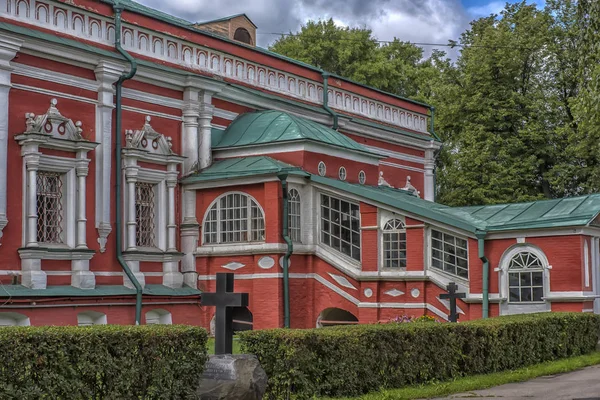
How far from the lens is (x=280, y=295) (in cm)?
2039

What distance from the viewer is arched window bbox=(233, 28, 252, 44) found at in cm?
2705

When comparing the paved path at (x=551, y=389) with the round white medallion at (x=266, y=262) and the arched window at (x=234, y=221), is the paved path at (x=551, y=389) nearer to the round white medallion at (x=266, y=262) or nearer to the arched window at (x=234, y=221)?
the round white medallion at (x=266, y=262)

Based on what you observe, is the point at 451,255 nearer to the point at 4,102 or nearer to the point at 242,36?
the point at 4,102

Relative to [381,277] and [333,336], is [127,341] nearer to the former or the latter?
[333,336]

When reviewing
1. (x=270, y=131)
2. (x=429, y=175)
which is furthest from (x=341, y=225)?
(x=429, y=175)

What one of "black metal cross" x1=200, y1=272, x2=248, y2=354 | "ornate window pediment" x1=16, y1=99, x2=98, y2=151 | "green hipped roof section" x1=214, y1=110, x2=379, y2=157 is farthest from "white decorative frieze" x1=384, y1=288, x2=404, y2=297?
"black metal cross" x1=200, y1=272, x2=248, y2=354

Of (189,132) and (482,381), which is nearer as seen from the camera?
(482,381)

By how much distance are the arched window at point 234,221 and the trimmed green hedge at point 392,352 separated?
7048mm

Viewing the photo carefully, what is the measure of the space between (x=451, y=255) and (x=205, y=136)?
6.61 m

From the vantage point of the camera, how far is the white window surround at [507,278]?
19.3 m

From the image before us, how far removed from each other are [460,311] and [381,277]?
1.91 metres

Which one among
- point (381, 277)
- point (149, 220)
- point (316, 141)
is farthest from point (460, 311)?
point (149, 220)

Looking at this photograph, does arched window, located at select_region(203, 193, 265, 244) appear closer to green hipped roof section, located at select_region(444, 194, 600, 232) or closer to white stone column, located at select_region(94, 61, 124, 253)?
white stone column, located at select_region(94, 61, 124, 253)

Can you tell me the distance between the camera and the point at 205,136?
21953 mm
